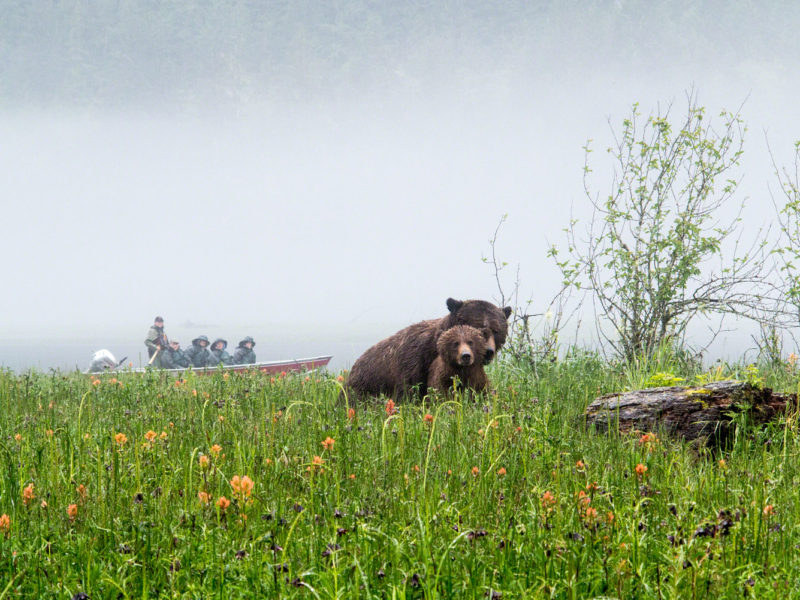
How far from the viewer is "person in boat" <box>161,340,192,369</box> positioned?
68.0 feet

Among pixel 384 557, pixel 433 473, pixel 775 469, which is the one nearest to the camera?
pixel 384 557

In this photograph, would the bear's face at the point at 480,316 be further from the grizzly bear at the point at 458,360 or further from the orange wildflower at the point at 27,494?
the orange wildflower at the point at 27,494

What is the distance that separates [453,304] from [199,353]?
1450 centimetres

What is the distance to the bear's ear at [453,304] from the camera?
8.45m

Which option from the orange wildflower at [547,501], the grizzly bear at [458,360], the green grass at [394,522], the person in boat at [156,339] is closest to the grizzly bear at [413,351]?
the grizzly bear at [458,360]

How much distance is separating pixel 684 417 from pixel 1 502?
5513 millimetres

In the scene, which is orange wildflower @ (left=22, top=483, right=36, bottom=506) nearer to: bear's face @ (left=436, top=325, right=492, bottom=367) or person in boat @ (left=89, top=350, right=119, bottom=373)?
bear's face @ (left=436, top=325, right=492, bottom=367)

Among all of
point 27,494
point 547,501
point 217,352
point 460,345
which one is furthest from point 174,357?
point 547,501

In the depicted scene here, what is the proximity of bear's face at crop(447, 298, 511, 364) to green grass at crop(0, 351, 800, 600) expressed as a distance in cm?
297

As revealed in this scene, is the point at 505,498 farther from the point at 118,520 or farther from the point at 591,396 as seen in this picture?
the point at 591,396

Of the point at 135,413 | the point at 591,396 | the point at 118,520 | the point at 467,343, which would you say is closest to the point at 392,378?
the point at 467,343

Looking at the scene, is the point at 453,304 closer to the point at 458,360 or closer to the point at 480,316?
the point at 480,316

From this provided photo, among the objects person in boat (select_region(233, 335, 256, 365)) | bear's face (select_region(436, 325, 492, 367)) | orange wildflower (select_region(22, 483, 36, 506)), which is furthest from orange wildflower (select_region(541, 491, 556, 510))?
person in boat (select_region(233, 335, 256, 365))

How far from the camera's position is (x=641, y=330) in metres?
11.2
